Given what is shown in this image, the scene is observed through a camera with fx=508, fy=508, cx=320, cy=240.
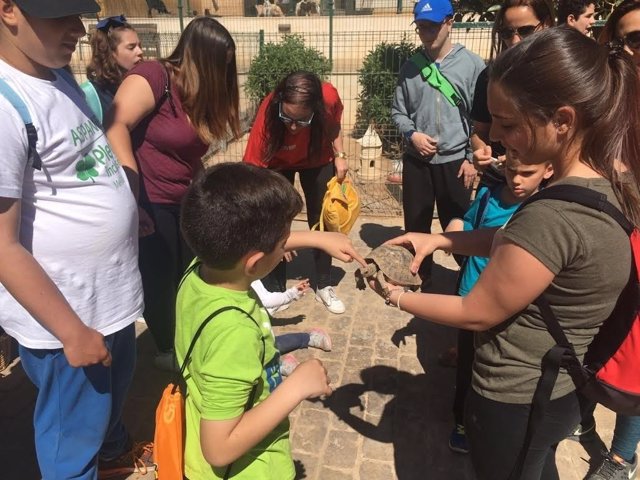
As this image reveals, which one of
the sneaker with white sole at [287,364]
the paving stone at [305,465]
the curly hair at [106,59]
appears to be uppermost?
the curly hair at [106,59]

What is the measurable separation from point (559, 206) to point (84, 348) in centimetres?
162

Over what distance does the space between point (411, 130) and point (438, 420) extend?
2.41m

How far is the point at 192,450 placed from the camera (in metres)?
1.79

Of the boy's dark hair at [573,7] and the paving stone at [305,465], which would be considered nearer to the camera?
the paving stone at [305,465]

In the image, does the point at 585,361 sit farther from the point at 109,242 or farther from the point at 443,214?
the point at 443,214

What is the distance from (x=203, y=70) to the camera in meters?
2.91

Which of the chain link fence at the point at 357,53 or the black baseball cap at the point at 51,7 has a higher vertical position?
the black baseball cap at the point at 51,7

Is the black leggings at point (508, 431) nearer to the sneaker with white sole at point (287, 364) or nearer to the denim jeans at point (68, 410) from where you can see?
the denim jeans at point (68, 410)

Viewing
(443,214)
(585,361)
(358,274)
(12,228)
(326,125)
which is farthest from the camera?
(443,214)

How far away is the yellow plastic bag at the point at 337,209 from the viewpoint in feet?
13.2

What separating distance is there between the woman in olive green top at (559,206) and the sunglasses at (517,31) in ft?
6.23

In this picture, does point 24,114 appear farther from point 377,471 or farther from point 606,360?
point 377,471

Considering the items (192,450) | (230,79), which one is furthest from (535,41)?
(230,79)

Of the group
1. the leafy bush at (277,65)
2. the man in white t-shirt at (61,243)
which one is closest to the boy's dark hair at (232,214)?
the man in white t-shirt at (61,243)
